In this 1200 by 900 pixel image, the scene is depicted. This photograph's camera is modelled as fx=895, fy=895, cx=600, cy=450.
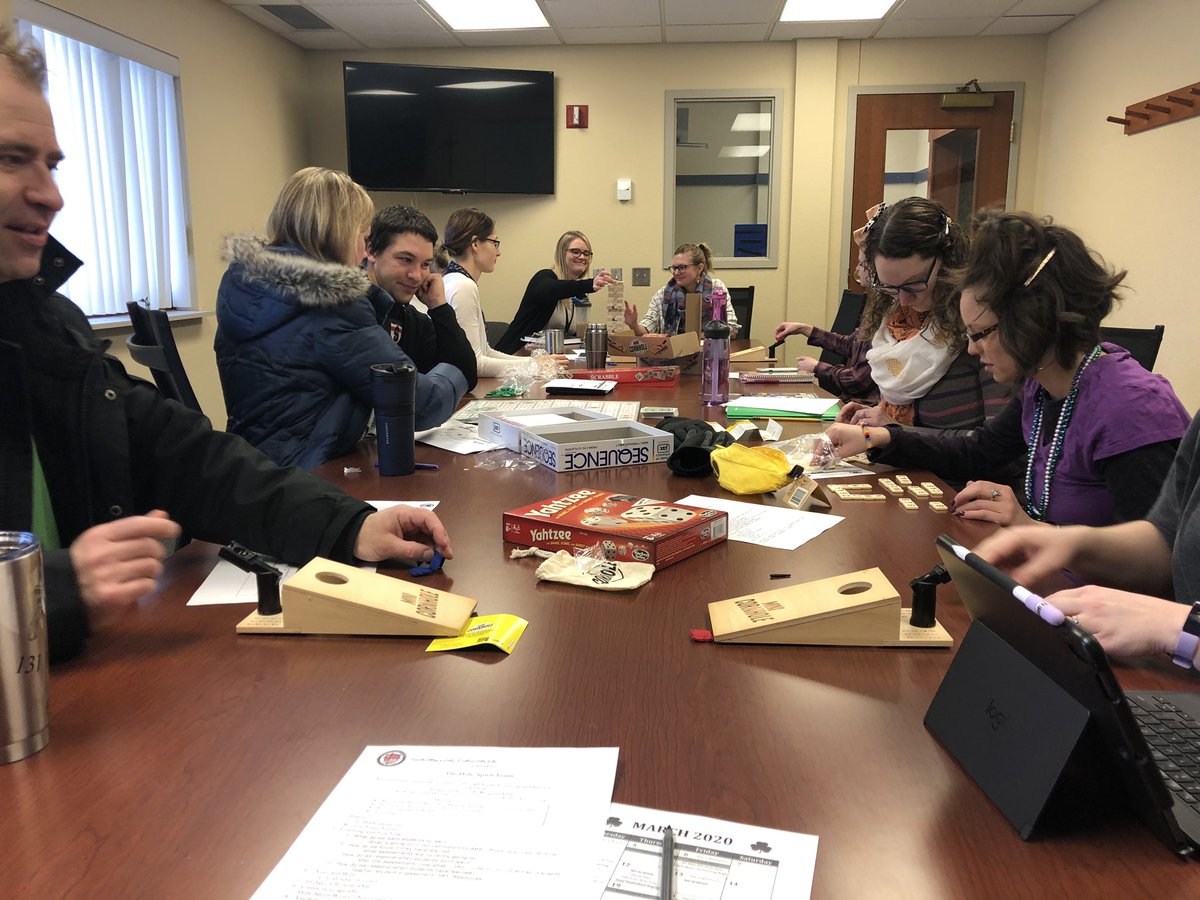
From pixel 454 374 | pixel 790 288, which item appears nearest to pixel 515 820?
pixel 454 374

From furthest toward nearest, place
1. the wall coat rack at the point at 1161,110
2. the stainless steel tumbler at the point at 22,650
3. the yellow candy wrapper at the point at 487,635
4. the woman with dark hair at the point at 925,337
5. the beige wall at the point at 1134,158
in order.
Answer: the beige wall at the point at 1134,158, the wall coat rack at the point at 1161,110, the woman with dark hair at the point at 925,337, the yellow candy wrapper at the point at 487,635, the stainless steel tumbler at the point at 22,650

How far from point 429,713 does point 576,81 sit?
240 inches

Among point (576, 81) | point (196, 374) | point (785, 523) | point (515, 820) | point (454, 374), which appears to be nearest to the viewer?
point (515, 820)

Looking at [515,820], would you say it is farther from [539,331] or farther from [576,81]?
[576,81]

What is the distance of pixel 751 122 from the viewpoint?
6.25m

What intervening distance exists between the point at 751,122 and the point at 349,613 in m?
5.94

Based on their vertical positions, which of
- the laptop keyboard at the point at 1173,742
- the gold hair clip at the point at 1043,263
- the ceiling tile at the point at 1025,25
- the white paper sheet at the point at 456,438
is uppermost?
the ceiling tile at the point at 1025,25

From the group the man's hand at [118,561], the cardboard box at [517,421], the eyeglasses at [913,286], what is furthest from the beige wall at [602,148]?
the man's hand at [118,561]

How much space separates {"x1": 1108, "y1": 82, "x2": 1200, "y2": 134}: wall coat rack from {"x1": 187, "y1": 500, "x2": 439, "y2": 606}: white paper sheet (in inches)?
180

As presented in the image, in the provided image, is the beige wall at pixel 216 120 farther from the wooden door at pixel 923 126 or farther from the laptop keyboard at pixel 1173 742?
the laptop keyboard at pixel 1173 742

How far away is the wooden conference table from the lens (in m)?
0.63

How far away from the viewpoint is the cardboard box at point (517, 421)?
2.02m

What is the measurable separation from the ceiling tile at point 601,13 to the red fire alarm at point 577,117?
59cm

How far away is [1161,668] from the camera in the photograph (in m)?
0.91
